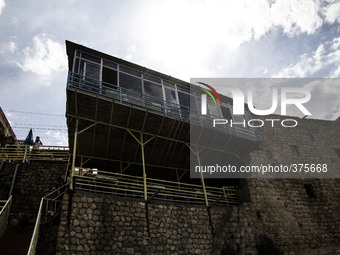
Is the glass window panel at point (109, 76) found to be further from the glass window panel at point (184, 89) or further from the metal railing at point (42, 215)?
the metal railing at point (42, 215)

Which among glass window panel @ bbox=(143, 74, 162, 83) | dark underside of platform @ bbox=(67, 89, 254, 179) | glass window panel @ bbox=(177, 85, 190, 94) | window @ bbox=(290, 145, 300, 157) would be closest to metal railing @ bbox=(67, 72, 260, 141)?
dark underside of platform @ bbox=(67, 89, 254, 179)

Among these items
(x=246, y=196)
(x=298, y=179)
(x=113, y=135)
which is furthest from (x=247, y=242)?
(x=113, y=135)

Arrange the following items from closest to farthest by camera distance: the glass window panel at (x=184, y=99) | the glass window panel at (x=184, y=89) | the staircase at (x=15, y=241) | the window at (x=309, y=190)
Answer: the staircase at (x=15, y=241) → the glass window panel at (x=184, y=99) → the glass window panel at (x=184, y=89) → the window at (x=309, y=190)

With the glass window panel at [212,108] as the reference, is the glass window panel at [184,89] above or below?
above

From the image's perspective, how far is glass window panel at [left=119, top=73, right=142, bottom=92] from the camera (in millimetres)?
10773

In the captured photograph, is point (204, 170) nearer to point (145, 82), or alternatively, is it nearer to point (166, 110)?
point (166, 110)

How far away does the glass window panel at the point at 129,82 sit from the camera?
10.8 m

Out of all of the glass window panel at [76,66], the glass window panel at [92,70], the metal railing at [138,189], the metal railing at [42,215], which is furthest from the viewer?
the glass window panel at [92,70]

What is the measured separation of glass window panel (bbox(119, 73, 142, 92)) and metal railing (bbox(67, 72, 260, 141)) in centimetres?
46

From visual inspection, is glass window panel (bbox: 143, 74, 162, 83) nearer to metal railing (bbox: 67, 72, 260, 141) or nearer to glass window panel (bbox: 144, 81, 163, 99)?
glass window panel (bbox: 144, 81, 163, 99)

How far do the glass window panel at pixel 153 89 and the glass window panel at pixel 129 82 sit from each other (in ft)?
1.15

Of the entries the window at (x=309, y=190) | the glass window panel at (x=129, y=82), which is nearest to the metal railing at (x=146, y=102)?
the glass window panel at (x=129, y=82)

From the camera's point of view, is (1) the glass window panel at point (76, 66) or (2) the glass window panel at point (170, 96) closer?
(1) the glass window panel at point (76, 66)

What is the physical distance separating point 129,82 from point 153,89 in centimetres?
120
